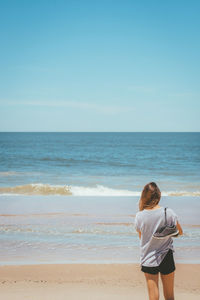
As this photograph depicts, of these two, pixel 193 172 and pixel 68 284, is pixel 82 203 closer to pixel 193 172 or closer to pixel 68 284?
pixel 68 284

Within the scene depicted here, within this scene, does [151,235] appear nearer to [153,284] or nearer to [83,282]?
[153,284]

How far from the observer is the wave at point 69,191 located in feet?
56.9

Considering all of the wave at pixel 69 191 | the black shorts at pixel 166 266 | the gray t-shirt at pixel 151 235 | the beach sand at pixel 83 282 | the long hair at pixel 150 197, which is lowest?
the beach sand at pixel 83 282

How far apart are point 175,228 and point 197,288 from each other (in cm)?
233

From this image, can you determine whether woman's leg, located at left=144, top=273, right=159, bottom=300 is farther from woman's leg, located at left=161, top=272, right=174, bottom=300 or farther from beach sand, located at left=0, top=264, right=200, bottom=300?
beach sand, located at left=0, top=264, right=200, bottom=300

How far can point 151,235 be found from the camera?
2.96 metres

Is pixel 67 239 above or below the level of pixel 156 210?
below

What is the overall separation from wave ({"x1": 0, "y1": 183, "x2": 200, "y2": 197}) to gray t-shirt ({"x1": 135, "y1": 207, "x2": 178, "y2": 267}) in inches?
553

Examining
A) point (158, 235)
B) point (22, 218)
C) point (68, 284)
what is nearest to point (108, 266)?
point (68, 284)

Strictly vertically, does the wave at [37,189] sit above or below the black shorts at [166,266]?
below

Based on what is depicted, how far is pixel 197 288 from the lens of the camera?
4.64 metres

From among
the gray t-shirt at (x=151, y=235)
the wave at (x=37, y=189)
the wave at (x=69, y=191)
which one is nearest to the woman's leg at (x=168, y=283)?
the gray t-shirt at (x=151, y=235)

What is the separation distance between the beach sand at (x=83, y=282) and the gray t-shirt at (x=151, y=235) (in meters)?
1.66

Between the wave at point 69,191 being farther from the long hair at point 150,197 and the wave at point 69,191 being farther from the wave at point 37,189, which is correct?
the long hair at point 150,197
